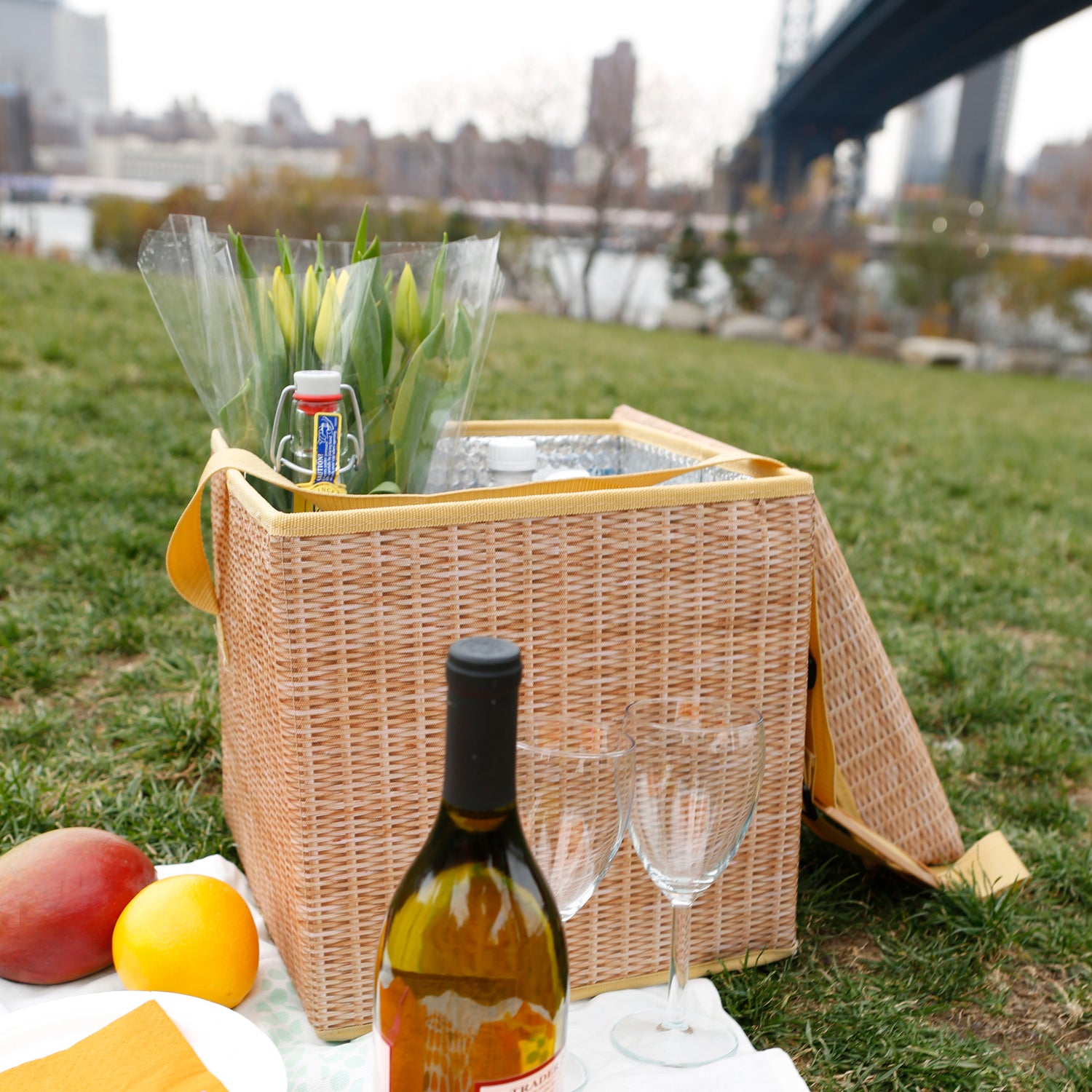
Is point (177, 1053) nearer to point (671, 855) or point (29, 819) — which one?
point (671, 855)

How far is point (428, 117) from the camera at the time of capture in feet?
62.1

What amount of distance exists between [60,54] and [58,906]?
166 ft

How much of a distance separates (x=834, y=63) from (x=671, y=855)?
72.6 ft

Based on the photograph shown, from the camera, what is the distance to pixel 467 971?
0.75 metres

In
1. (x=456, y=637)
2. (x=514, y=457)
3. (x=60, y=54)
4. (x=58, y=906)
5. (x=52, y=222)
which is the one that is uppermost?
(x=60, y=54)

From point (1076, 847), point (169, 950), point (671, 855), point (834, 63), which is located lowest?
point (1076, 847)

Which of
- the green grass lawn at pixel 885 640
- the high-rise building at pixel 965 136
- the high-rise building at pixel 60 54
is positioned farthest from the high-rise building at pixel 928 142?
the high-rise building at pixel 60 54

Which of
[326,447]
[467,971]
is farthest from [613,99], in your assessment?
[467,971]

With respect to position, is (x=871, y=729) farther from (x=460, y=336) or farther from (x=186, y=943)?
(x=186, y=943)

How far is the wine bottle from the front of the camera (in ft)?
2.40

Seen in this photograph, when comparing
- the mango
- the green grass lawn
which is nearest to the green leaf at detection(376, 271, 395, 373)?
the mango

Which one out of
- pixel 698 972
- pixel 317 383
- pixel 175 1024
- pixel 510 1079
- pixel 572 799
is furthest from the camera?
pixel 698 972

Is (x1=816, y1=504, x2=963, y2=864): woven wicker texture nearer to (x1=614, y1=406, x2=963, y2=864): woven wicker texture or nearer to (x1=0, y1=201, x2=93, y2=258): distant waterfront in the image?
(x1=614, y1=406, x2=963, y2=864): woven wicker texture

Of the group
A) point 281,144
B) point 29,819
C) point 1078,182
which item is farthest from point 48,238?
point 29,819
